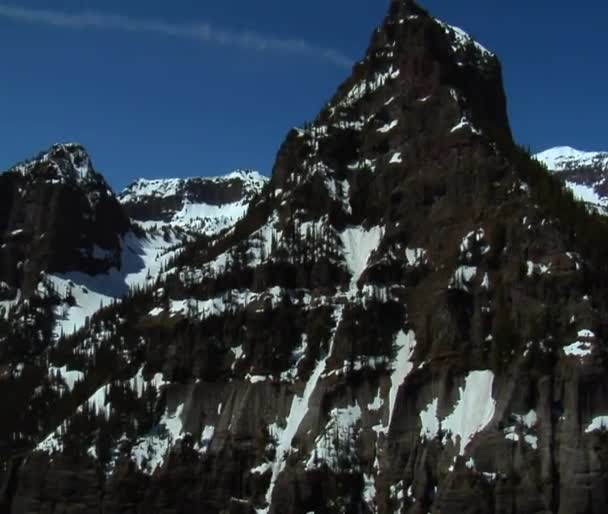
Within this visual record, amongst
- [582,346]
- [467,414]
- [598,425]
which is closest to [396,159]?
[467,414]

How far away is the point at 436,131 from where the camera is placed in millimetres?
173750

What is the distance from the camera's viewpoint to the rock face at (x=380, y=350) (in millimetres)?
132125

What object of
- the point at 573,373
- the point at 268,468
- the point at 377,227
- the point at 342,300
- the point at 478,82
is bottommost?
the point at 268,468

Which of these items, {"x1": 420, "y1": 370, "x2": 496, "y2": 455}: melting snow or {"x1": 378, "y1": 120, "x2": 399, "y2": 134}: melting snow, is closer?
{"x1": 420, "y1": 370, "x2": 496, "y2": 455}: melting snow

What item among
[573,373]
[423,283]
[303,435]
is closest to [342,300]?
[423,283]

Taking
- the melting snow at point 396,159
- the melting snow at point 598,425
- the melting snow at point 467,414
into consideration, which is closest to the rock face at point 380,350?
the melting snow at point 598,425

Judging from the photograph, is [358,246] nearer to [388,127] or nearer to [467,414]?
Result: [388,127]

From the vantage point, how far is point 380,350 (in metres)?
154

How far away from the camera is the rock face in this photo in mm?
132125

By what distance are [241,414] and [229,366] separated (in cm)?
1054

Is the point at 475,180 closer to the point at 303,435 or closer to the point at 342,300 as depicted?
the point at 342,300

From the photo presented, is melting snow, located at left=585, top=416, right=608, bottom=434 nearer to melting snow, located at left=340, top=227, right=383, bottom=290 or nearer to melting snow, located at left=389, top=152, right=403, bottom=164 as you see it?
melting snow, located at left=340, top=227, right=383, bottom=290

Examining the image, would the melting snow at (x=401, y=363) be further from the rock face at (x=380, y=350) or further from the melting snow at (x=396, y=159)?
the melting snow at (x=396, y=159)

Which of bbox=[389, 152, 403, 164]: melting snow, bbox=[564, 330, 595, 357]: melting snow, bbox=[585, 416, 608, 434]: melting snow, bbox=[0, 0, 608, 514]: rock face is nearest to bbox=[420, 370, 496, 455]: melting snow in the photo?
bbox=[0, 0, 608, 514]: rock face
